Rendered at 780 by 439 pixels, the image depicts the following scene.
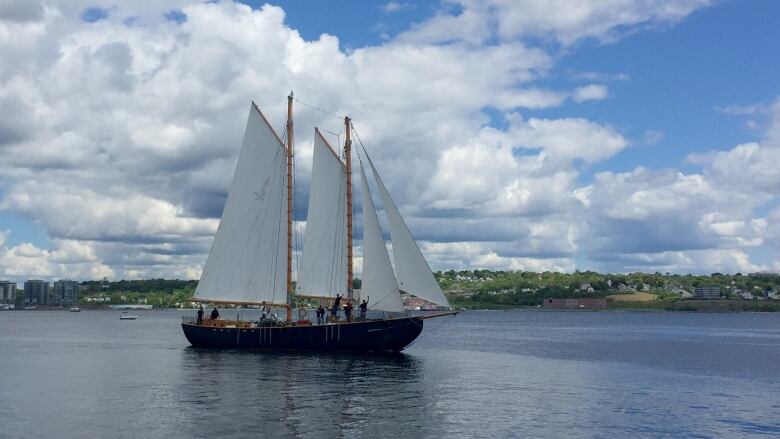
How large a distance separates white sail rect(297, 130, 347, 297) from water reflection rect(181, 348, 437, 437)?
24.4 feet

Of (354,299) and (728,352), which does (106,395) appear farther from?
(728,352)

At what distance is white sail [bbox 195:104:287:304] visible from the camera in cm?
8356

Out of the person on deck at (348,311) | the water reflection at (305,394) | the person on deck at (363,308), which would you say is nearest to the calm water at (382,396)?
the water reflection at (305,394)

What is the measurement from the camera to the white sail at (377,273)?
2995 inches

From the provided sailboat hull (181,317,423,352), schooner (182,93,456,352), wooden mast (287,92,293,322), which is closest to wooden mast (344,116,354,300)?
schooner (182,93,456,352)

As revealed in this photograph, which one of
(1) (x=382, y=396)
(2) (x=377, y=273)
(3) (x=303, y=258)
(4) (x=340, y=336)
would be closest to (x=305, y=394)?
(1) (x=382, y=396)

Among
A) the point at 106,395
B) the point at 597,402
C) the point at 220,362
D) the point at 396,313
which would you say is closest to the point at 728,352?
the point at 396,313

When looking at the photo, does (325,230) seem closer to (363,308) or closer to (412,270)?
(363,308)

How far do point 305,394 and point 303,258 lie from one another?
29588mm

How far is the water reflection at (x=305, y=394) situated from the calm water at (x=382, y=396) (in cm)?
11

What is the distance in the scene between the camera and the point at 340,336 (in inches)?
3036

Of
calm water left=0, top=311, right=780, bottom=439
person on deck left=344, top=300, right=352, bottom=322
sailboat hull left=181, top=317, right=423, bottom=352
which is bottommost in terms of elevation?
calm water left=0, top=311, right=780, bottom=439

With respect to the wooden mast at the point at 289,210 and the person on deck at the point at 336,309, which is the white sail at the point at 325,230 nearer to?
the person on deck at the point at 336,309

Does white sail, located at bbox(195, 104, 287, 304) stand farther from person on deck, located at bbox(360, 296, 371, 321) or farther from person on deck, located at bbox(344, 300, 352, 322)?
person on deck, located at bbox(360, 296, 371, 321)
